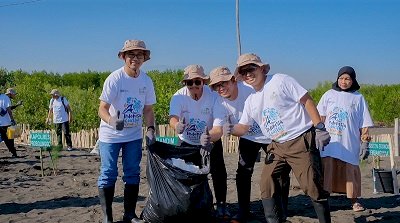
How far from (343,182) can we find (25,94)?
51.9 feet

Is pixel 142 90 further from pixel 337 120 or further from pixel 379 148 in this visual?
pixel 379 148

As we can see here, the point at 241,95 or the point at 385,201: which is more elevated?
the point at 241,95

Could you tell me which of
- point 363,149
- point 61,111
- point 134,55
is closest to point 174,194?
point 134,55

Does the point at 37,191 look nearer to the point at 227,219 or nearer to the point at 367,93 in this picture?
the point at 227,219

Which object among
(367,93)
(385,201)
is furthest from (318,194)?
(367,93)

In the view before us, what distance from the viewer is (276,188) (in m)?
4.16

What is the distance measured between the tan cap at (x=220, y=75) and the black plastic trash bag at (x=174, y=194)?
2.16 feet

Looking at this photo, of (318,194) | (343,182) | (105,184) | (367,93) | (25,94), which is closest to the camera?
(318,194)

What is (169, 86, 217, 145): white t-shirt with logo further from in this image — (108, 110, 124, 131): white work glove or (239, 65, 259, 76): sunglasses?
(239, 65, 259, 76): sunglasses

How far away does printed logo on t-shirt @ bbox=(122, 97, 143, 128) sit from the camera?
4582 millimetres

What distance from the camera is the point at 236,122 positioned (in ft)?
15.5

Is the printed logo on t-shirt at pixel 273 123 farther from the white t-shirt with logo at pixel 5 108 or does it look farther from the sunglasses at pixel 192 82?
the white t-shirt with logo at pixel 5 108

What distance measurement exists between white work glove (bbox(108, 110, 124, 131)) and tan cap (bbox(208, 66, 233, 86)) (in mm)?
875

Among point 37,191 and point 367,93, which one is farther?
point 367,93
